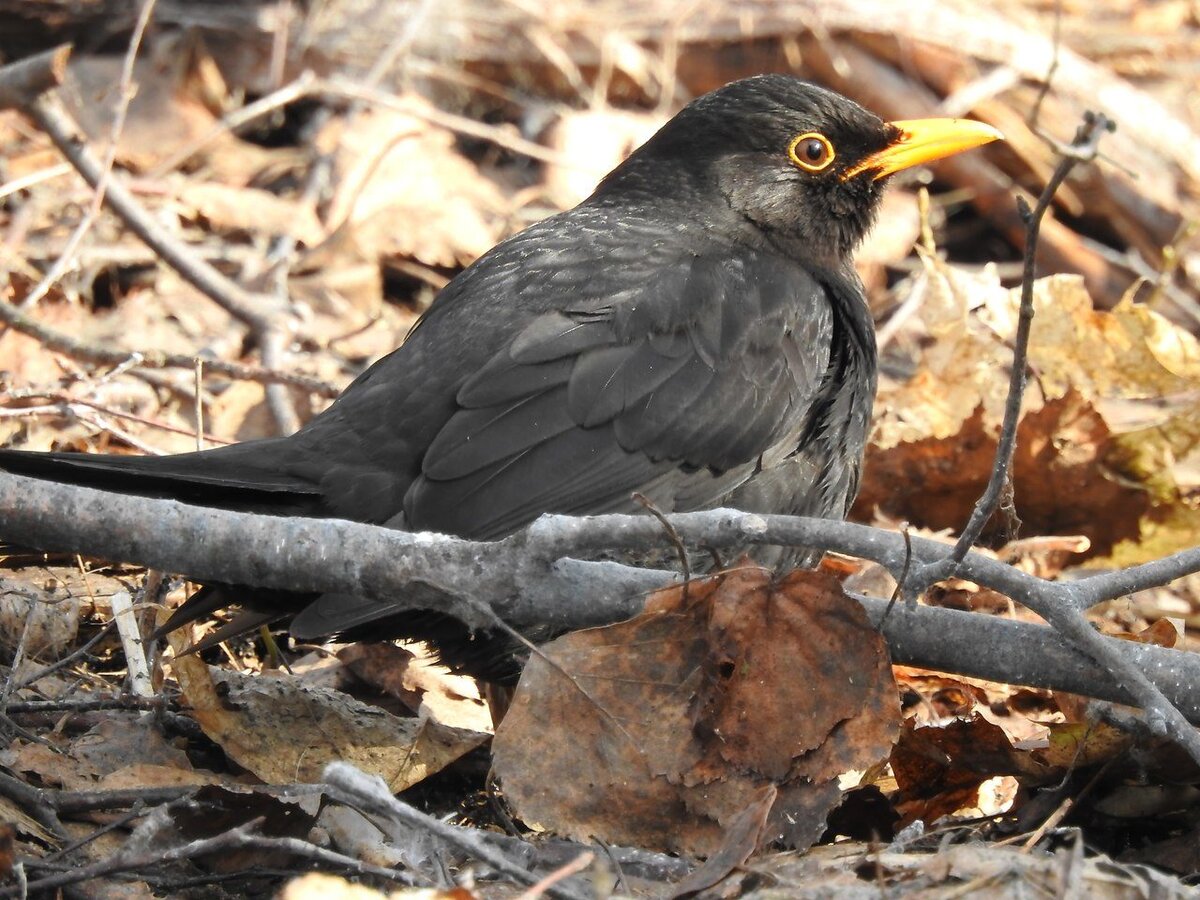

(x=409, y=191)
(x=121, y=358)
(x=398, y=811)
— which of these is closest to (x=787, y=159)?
(x=121, y=358)

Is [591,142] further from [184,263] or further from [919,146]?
[919,146]

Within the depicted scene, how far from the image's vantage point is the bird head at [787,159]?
4.22 meters

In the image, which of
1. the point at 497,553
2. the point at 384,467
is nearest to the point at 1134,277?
the point at 384,467

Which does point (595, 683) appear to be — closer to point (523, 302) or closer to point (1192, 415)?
point (523, 302)

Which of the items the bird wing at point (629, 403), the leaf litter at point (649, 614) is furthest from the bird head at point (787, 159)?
the leaf litter at point (649, 614)

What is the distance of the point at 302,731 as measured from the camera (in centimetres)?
319

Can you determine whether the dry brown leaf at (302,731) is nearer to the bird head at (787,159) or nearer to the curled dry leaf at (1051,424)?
the bird head at (787,159)

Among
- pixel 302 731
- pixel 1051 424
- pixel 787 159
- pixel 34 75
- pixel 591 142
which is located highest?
pixel 34 75

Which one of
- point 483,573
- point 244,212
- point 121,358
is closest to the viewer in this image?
point 483,573

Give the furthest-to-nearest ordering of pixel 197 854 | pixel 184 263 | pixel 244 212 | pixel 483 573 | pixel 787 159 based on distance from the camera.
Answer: pixel 244 212 → pixel 184 263 → pixel 787 159 → pixel 483 573 → pixel 197 854

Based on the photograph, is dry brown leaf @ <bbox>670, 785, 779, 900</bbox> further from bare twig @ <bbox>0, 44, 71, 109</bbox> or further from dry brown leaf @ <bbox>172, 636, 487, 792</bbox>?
bare twig @ <bbox>0, 44, 71, 109</bbox>

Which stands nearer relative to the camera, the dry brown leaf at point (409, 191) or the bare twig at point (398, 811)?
the bare twig at point (398, 811)

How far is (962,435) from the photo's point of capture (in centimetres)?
470

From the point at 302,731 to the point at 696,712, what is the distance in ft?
3.03
